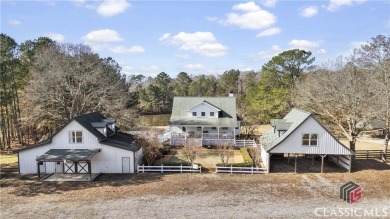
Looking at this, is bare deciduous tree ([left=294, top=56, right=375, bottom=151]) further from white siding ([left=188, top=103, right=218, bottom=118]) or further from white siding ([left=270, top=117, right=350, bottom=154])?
white siding ([left=188, top=103, right=218, bottom=118])

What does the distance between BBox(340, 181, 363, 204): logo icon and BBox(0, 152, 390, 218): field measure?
39 cm

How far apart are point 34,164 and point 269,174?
21.0m

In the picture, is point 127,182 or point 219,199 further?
point 127,182

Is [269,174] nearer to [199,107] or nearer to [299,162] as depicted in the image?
[299,162]

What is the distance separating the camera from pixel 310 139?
25.5 meters

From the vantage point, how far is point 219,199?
63.5 ft

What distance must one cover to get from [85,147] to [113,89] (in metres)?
15.1

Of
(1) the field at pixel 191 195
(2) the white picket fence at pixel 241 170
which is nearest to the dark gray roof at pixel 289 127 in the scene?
(2) the white picket fence at pixel 241 170

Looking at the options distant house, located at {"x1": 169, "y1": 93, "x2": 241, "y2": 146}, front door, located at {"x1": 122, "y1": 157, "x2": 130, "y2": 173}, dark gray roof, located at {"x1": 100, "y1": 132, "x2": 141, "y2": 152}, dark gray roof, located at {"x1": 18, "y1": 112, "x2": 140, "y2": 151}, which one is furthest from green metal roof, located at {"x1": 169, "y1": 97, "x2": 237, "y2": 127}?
front door, located at {"x1": 122, "y1": 157, "x2": 130, "y2": 173}

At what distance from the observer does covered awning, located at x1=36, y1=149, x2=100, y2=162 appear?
24.2 meters

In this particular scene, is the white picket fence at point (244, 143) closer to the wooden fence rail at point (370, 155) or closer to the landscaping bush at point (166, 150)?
the landscaping bush at point (166, 150)

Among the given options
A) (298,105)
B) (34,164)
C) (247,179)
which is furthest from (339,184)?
(34,164)

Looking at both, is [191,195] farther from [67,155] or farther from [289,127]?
[289,127]

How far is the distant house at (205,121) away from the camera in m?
38.4
